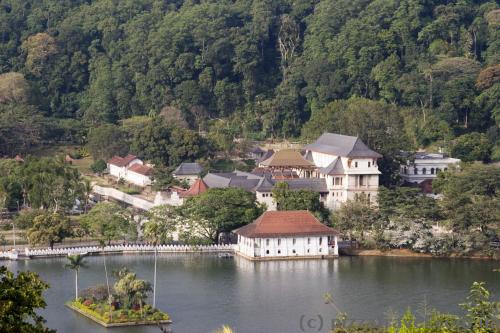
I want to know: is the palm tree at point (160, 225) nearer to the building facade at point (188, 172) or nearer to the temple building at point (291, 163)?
the building facade at point (188, 172)

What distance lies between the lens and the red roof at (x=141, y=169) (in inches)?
2273

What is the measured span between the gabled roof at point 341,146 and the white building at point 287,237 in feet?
26.9

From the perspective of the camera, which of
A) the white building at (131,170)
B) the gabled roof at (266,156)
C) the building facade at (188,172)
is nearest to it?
the building facade at (188,172)

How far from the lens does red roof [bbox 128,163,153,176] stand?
5774 cm

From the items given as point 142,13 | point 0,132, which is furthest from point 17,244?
point 142,13

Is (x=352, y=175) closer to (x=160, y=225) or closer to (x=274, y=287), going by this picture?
(x=160, y=225)

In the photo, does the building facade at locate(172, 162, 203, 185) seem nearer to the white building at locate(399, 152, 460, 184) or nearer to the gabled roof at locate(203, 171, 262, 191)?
the gabled roof at locate(203, 171, 262, 191)

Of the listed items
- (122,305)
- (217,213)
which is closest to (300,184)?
(217,213)

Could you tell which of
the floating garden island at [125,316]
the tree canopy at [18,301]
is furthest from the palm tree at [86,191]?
the tree canopy at [18,301]

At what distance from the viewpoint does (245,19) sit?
81812 millimetres

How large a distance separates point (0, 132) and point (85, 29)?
20.1 m

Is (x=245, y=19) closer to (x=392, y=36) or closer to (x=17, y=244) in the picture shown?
(x=392, y=36)

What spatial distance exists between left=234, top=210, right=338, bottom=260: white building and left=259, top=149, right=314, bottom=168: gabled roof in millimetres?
11425

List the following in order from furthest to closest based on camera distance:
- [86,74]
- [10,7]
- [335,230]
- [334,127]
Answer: [10,7] → [86,74] → [334,127] → [335,230]
